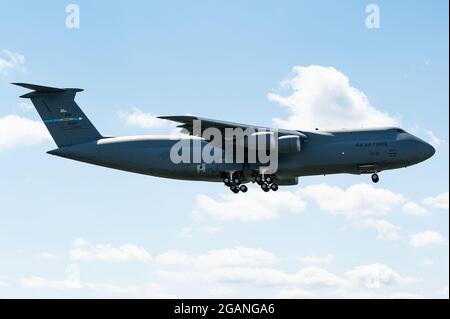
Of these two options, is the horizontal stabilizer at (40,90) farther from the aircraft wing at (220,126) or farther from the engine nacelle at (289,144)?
the engine nacelle at (289,144)

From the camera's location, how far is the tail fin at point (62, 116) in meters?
33.0

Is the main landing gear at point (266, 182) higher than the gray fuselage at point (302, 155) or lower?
lower

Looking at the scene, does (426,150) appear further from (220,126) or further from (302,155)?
(220,126)

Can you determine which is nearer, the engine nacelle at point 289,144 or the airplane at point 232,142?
the airplane at point 232,142

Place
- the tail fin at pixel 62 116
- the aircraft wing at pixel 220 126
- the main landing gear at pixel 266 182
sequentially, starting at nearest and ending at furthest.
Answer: the aircraft wing at pixel 220 126
the main landing gear at pixel 266 182
the tail fin at pixel 62 116

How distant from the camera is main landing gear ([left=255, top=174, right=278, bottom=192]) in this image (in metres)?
30.9

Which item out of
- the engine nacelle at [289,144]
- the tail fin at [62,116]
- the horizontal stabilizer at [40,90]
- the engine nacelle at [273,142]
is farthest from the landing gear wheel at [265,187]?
the horizontal stabilizer at [40,90]

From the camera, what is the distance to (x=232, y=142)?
30.4 m

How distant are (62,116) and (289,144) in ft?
37.3

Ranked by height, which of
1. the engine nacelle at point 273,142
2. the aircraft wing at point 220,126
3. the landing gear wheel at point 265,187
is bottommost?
the landing gear wheel at point 265,187

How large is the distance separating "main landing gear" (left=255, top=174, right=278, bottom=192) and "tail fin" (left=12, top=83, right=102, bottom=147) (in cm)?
800

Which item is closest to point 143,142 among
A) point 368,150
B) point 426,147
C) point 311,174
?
point 311,174

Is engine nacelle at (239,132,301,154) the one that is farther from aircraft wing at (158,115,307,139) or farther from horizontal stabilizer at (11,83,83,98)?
horizontal stabilizer at (11,83,83,98)
